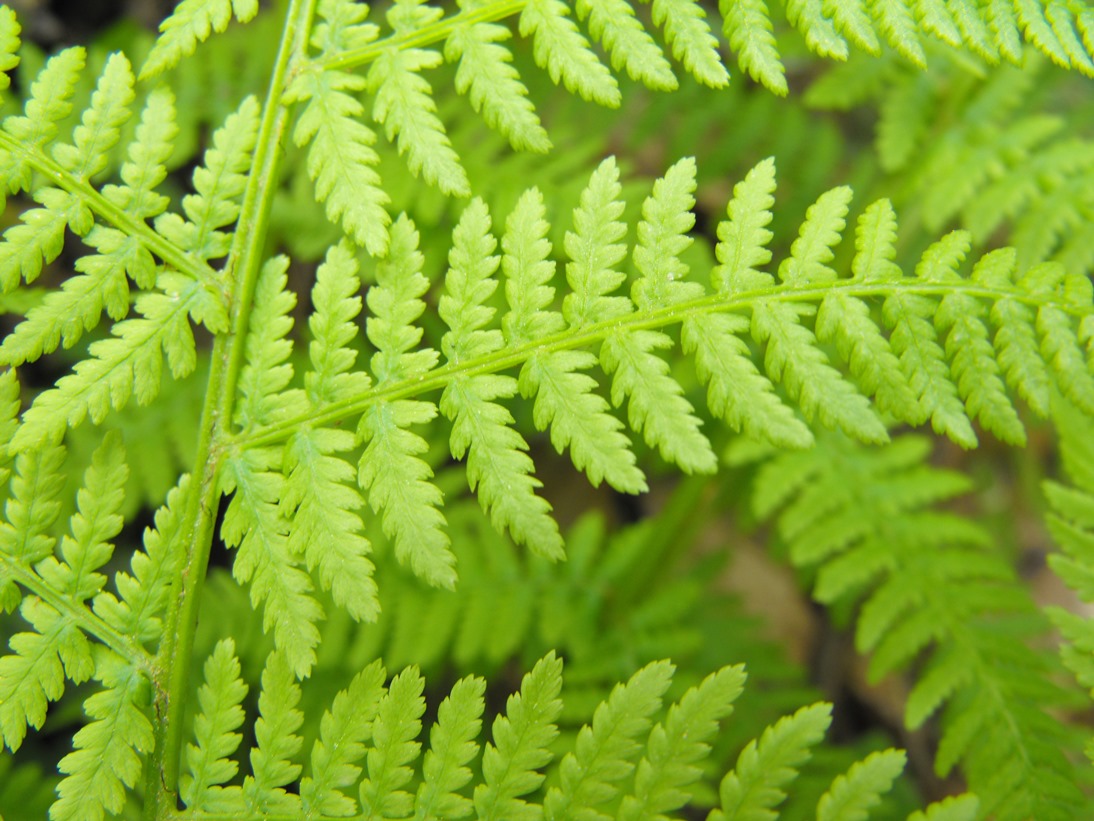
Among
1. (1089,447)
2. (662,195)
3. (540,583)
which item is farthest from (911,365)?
(540,583)

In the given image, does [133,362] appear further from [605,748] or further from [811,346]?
[811,346]

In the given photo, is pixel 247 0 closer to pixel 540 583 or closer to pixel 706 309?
pixel 706 309

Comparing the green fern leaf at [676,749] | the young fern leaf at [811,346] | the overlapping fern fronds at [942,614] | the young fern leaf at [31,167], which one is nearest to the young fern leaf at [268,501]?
the young fern leaf at [31,167]

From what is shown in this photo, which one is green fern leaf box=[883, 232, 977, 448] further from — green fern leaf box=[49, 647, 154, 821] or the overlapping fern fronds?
green fern leaf box=[49, 647, 154, 821]

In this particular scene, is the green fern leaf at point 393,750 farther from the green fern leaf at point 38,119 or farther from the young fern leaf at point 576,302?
the green fern leaf at point 38,119

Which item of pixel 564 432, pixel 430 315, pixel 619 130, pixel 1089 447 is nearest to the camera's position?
pixel 564 432

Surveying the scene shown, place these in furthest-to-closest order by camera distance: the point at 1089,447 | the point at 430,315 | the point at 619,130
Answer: the point at 619,130 → the point at 430,315 → the point at 1089,447
